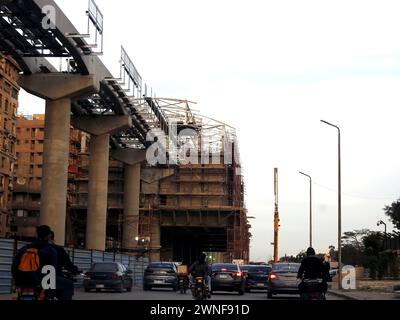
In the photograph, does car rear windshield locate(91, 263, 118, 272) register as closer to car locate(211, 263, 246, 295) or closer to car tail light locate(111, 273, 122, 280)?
car tail light locate(111, 273, 122, 280)

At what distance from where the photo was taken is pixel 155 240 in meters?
87.1

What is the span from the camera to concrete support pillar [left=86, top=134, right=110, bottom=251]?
62.9 meters

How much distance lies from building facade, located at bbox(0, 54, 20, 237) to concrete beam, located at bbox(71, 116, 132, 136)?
3681 cm

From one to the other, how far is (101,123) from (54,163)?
13703mm

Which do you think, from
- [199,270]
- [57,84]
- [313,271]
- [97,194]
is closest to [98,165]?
[97,194]

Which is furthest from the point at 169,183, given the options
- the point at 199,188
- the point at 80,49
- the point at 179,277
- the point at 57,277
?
the point at 57,277

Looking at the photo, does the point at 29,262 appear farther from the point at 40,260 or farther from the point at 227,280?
the point at 227,280

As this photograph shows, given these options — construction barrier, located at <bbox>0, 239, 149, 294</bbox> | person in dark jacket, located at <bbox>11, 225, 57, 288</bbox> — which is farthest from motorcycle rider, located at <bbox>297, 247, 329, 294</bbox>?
construction barrier, located at <bbox>0, 239, 149, 294</bbox>

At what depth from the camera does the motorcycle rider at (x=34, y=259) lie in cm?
979

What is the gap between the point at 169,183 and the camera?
92.0m

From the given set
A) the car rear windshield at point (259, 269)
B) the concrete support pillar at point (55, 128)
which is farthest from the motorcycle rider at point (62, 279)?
the concrete support pillar at point (55, 128)

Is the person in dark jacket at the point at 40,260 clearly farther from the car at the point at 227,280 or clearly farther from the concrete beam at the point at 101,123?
Result: the concrete beam at the point at 101,123

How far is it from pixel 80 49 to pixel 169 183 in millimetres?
46595

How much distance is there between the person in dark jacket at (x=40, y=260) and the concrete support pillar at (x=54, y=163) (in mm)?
40363
